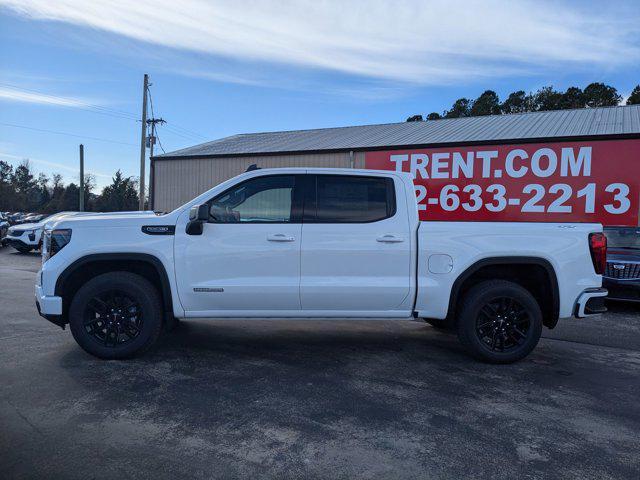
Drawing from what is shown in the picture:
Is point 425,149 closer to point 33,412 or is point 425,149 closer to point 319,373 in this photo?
point 319,373

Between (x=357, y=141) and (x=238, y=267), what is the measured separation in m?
14.0

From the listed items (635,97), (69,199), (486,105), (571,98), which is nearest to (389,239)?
(635,97)

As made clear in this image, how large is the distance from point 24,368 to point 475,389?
421 cm

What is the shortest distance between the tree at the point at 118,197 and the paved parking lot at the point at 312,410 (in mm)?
74231

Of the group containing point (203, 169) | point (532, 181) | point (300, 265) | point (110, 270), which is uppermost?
point (203, 169)

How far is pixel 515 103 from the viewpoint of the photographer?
157ft

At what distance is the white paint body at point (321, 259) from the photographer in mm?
4648

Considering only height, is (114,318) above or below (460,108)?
below

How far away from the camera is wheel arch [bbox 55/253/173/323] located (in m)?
4.62

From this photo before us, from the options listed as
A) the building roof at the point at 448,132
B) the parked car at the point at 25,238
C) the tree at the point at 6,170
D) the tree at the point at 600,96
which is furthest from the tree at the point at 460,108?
the tree at the point at 6,170

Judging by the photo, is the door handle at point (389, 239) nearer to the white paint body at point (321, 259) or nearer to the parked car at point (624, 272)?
the white paint body at point (321, 259)

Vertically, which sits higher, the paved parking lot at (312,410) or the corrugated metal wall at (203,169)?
the corrugated metal wall at (203,169)

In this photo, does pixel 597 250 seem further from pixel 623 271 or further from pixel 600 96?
pixel 600 96

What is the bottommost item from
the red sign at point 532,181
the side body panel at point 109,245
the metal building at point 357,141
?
the side body panel at point 109,245
